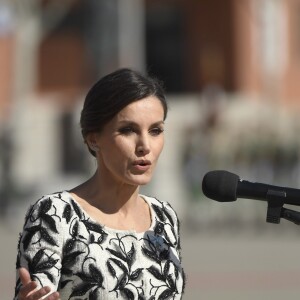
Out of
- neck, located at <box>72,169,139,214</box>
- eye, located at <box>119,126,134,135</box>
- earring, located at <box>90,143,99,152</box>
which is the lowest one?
neck, located at <box>72,169,139,214</box>

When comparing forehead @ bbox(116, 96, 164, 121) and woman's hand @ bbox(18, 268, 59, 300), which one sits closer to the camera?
woman's hand @ bbox(18, 268, 59, 300)

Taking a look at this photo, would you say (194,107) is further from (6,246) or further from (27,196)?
(6,246)

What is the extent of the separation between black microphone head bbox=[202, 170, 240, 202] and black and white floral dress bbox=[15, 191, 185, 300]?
333mm

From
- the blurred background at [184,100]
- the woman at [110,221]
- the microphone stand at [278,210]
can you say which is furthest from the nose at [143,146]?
the blurred background at [184,100]

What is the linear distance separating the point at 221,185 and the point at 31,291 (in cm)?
65

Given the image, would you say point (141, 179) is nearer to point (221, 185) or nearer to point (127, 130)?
point (127, 130)

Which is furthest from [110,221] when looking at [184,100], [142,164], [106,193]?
[184,100]

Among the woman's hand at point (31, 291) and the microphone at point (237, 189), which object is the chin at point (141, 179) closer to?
the microphone at point (237, 189)

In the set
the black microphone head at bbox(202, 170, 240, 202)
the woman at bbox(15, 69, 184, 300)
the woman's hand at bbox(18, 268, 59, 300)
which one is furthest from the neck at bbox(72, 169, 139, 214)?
the woman's hand at bbox(18, 268, 59, 300)

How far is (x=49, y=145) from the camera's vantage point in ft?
99.9

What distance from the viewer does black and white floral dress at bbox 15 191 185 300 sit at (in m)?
3.91

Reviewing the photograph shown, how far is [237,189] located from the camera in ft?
12.3

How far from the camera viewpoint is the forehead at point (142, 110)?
400 cm

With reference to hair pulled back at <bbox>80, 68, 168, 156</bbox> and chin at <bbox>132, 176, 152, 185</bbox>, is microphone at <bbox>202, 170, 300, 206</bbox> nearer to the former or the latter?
chin at <bbox>132, 176, 152, 185</bbox>
